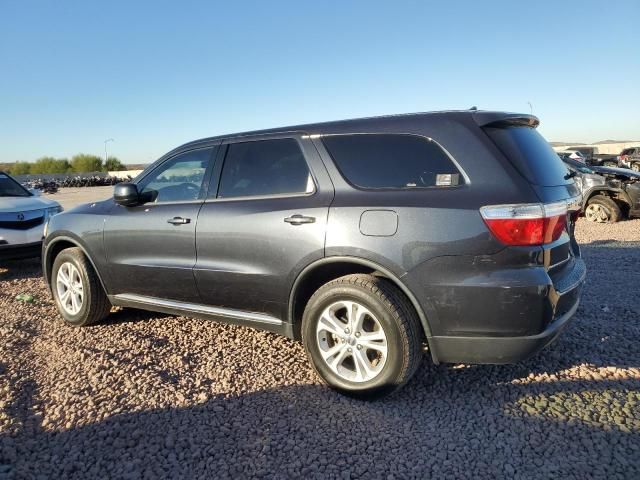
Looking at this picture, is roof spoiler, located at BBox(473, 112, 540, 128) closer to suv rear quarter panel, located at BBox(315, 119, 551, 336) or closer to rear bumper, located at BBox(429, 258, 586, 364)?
suv rear quarter panel, located at BBox(315, 119, 551, 336)

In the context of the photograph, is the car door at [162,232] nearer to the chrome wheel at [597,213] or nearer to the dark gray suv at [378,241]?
the dark gray suv at [378,241]

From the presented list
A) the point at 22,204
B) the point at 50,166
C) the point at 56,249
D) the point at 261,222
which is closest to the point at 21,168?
the point at 50,166

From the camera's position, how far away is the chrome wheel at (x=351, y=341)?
292 cm

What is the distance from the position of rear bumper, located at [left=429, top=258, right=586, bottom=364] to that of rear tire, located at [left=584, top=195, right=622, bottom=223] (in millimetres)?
9122

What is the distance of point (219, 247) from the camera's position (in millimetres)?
3498

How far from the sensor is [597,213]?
35.1 ft

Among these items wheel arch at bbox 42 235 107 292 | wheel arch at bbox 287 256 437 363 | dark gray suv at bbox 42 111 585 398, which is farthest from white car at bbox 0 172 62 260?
wheel arch at bbox 287 256 437 363

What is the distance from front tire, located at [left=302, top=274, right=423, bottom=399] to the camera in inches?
110

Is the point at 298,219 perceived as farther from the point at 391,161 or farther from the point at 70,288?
the point at 70,288

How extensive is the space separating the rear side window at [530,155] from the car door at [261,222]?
1.08 m

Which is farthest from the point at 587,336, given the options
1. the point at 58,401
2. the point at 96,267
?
the point at 96,267

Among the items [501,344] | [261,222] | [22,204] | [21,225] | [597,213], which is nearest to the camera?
[501,344]

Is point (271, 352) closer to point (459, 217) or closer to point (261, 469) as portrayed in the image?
point (261, 469)

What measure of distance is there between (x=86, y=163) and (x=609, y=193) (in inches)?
3979
